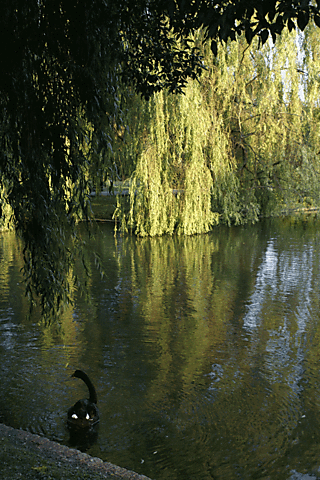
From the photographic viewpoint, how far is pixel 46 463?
13.1ft

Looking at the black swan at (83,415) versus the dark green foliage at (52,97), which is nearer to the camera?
the dark green foliage at (52,97)

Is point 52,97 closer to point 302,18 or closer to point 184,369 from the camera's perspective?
point 302,18

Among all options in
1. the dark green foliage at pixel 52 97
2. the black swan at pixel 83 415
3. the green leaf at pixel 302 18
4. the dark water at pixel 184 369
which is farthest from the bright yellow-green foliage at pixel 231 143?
the green leaf at pixel 302 18

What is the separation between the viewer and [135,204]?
18641mm

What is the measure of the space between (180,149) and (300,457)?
1407 centimetres

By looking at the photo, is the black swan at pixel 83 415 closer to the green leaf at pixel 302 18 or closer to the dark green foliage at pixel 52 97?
the dark green foliage at pixel 52 97

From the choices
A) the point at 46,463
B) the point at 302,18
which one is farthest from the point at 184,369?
the point at 302,18

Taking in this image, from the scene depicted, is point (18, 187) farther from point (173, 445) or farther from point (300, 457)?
point (300, 457)

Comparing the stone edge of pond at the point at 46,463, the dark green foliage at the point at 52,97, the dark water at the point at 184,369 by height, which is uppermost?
the dark green foliage at the point at 52,97

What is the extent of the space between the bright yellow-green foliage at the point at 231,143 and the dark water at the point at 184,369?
19.5 ft

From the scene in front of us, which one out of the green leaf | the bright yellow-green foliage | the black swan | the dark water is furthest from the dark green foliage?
the bright yellow-green foliage

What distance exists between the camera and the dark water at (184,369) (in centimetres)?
493

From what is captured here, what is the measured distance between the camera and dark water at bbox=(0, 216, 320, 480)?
493 cm

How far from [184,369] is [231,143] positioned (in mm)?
15243
